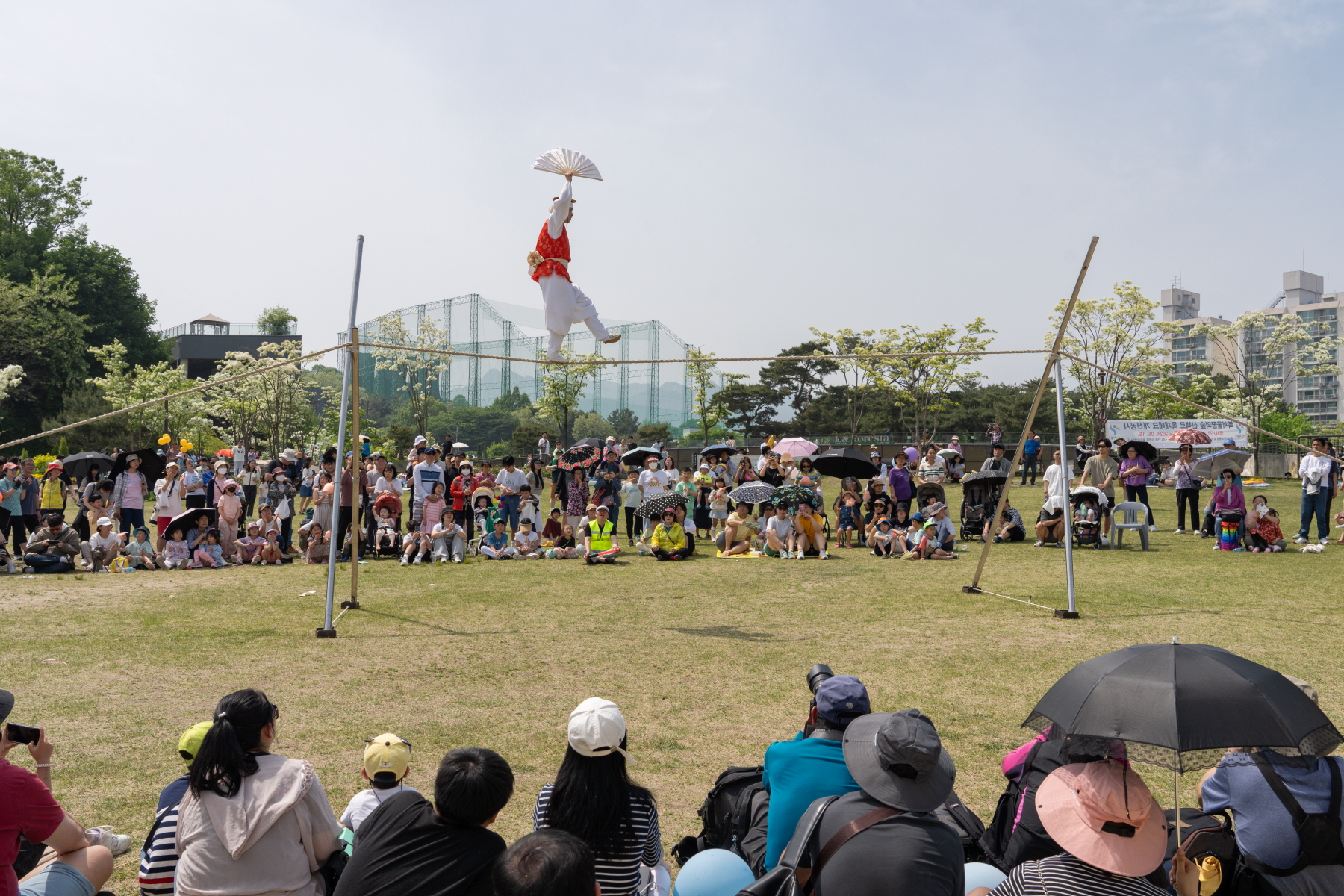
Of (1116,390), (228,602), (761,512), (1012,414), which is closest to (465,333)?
(1012,414)

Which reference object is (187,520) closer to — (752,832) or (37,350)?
(752,832)

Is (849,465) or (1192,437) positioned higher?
(1192,437)

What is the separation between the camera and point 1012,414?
47625 mm

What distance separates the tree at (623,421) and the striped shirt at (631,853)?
151ft

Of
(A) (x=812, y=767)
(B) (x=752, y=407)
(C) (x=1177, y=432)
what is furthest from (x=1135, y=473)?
(B) (x=752, y=407)

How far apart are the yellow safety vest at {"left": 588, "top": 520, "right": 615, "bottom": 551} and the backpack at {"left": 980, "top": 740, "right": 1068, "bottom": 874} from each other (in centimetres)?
1032

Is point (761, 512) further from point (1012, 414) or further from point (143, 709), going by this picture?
point (1012, 414)

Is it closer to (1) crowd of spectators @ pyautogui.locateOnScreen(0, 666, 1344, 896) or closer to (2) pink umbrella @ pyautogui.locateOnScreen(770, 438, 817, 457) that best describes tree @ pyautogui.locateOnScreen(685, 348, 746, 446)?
(2) pink umbrella @ pyautogui.locateOnScreen(770, 438, 817, 457)

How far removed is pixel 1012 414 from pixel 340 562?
40.8 m

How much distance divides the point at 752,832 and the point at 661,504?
10.8 meters

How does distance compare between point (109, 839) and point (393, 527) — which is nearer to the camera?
point (109, 839)

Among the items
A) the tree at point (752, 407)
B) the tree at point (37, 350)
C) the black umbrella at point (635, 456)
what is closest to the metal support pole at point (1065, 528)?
the black umbrella at point (635, 456)

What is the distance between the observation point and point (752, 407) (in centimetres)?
4809

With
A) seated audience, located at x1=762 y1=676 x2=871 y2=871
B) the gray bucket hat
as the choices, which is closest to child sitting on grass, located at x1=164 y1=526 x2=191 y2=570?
seated audience, located at x1=762 y1=676 x2=871 y2=871
